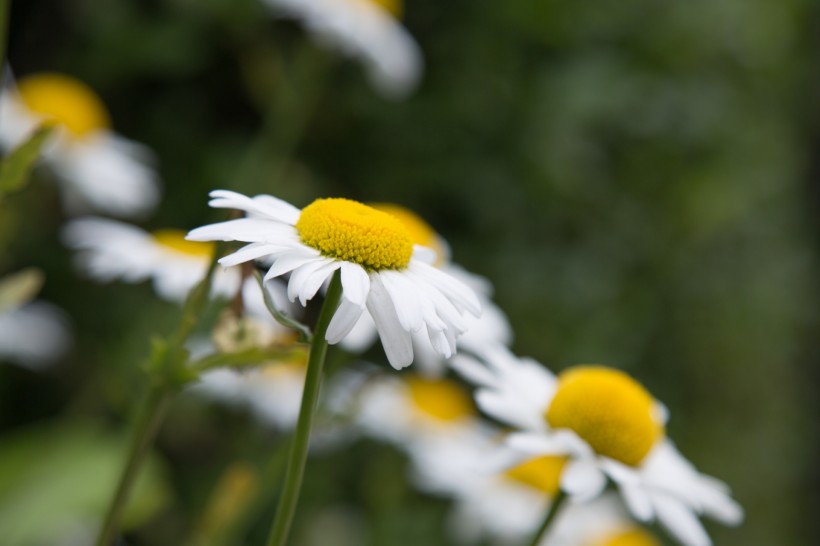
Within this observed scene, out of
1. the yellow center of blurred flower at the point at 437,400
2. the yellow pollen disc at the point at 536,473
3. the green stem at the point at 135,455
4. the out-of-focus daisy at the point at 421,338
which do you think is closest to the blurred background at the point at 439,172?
the yellow center of blurred flower at the point at 437,400

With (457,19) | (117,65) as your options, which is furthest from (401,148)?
(117,65)

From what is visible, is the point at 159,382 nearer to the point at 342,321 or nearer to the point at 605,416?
the point at 342,321

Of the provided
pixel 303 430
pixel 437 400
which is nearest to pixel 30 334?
pixel 437 400

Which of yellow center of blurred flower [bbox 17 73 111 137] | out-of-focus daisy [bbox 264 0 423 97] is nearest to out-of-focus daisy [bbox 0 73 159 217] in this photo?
yellow center of blurred flower [bbox 17 73 111 137]

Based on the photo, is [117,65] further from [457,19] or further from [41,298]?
[457,19]

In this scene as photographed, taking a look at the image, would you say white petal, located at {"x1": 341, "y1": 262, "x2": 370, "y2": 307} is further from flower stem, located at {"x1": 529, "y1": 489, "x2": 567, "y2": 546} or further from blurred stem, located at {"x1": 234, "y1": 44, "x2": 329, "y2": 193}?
blurred stem, located at {"x1": 234, "y1": 44, "x2": 329, "y2": 193}

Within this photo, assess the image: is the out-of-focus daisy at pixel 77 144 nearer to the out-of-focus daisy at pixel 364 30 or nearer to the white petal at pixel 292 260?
the out-of-focus daisy at pixel 364 30
